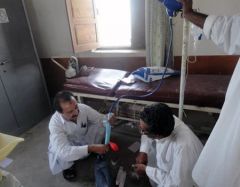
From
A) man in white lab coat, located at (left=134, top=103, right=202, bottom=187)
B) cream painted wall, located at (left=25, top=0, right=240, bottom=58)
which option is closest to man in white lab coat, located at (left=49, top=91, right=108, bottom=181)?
man in white lab coat, located at (left=134, top=103, right=202, bottom=187)

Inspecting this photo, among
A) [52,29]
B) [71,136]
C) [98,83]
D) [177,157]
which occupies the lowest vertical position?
[71,136]

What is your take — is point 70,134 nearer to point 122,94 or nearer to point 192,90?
point 122,94

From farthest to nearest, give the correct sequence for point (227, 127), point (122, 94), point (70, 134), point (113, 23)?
point (113, 23)
point (122, 94)
point (70, 134)
point (227, 127)

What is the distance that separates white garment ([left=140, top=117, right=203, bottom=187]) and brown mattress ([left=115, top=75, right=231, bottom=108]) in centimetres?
42

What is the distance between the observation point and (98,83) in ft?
7.00

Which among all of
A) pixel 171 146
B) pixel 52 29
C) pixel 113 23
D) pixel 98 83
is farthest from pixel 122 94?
pixel 52 29

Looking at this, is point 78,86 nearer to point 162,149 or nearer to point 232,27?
point 162,149

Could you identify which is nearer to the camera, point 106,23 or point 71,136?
point 71,136

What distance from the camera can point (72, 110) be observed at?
162cm

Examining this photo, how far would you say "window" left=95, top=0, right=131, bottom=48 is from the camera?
2.73 m

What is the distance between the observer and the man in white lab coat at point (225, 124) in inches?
32.2

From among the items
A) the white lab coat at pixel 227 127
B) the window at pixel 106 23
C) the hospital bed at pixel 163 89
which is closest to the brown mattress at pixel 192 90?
the hospital bed at pixel 163 89

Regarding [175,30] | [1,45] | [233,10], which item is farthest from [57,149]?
[233,10]

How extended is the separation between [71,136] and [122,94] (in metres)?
0.61
